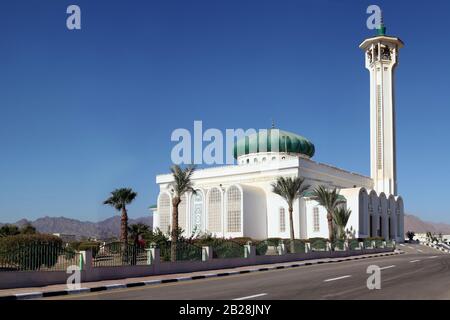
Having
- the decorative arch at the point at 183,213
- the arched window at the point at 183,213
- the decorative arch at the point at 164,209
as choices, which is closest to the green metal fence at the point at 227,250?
the decorative arch at the point at 183,213

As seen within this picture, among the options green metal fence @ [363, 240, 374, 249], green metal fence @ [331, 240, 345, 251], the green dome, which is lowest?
green metal fence @ [363, 240, 374, 249]

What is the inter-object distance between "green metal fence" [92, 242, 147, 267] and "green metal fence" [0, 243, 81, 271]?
1244mm

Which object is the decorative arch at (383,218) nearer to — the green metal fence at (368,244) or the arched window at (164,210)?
the green metal fence at (368,244)

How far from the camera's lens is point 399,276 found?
17094mm

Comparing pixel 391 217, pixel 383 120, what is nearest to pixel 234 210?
pixel 391 217

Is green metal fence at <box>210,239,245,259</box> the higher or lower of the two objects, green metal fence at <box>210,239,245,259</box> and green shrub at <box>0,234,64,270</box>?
the lower

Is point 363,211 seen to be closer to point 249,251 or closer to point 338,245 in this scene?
point 338,245

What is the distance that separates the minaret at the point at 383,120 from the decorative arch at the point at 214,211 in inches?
839

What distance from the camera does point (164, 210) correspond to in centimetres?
6419

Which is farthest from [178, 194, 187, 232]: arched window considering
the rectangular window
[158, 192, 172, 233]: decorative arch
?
the rectangular window

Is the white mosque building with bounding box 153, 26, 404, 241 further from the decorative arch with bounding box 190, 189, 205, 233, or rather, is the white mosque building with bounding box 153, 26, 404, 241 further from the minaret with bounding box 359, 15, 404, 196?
the decorative arch with bounding box 190, 189, 205, 233

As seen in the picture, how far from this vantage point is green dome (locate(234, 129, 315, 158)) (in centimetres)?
6700

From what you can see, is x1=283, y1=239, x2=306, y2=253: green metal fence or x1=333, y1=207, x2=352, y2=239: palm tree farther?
x1=333, y1=207, x2=352, y2=239: palm tree
